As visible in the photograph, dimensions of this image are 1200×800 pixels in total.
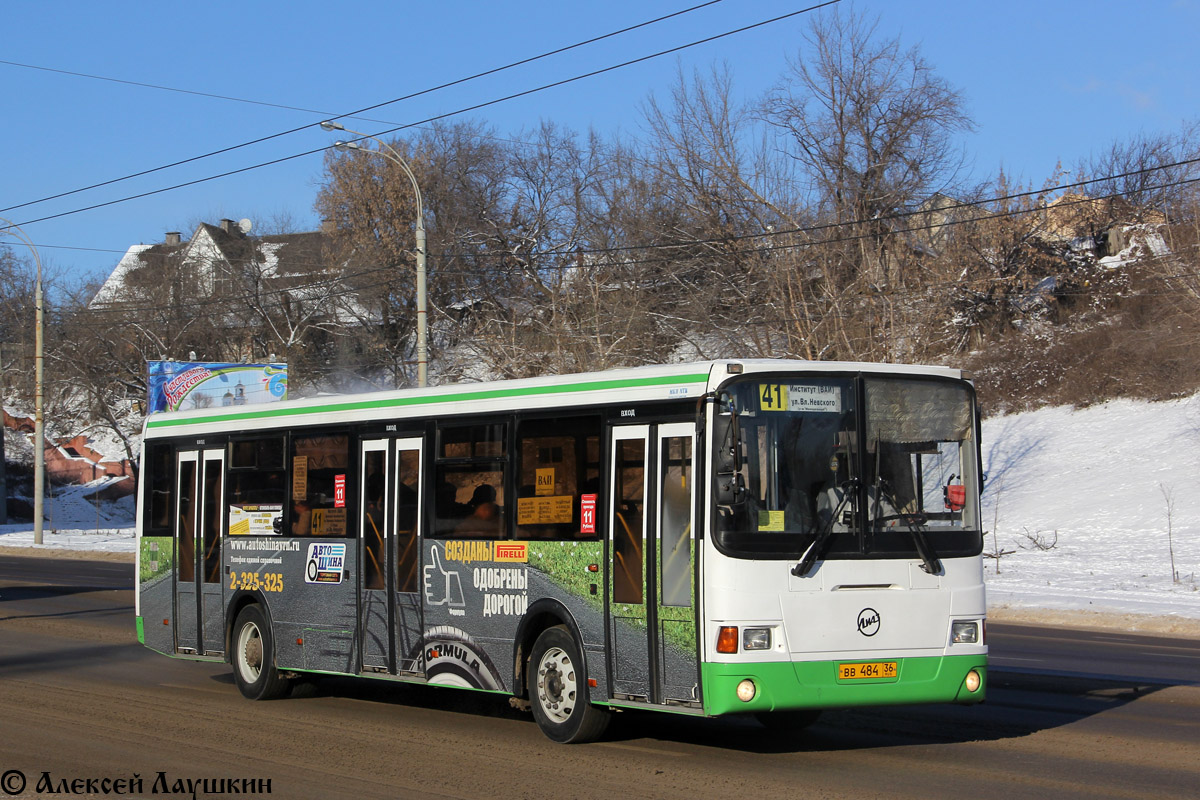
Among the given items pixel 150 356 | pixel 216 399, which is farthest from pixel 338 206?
pixel 216 399

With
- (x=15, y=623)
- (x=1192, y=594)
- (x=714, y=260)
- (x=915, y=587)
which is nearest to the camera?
(x=915, y=587)

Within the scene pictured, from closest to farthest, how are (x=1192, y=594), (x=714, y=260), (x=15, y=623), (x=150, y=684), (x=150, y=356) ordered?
(x=150, y=684) → (x=15, y=623) → (x=1192, y=594) → (x=714, y=260) → (x=150, y=356)

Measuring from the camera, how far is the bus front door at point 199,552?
13.4 m

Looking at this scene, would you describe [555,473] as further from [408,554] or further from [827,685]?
[827,685]

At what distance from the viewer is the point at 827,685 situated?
8.45 m

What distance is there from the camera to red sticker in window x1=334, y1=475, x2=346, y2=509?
1188cm

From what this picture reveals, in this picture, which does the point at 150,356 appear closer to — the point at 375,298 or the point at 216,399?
the point at 375,298

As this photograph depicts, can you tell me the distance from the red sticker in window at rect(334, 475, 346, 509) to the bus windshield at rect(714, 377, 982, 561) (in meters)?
4.67

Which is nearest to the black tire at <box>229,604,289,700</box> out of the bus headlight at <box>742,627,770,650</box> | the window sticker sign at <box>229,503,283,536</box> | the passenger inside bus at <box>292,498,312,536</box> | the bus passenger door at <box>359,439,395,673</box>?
the window sticker sign at <box>229,503,283,536</box>

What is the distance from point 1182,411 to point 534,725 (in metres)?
32.7

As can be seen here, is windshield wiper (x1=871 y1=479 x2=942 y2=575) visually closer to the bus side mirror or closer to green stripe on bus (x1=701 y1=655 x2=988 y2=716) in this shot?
green stripe on bus (x1=701 y1=655 x2=988 y2=716)

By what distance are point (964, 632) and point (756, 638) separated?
5.61ft

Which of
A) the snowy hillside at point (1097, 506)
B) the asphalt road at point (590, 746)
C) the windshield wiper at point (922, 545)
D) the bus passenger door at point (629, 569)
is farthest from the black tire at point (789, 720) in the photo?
the snowy hillside at point (1097, 506)

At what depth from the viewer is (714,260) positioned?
45.6m
